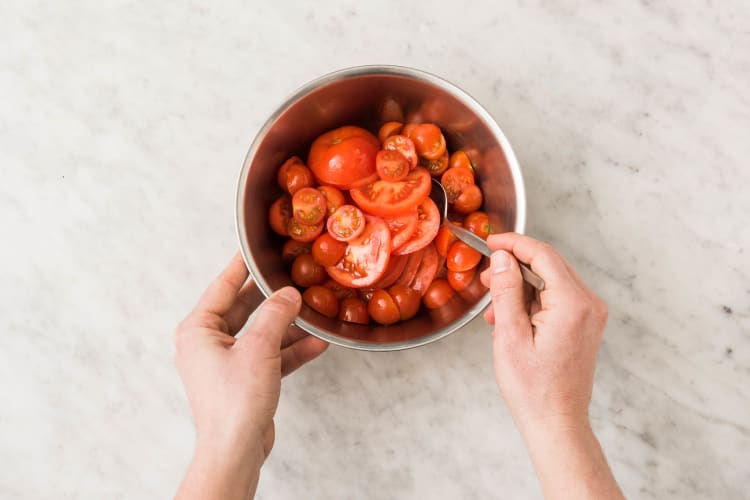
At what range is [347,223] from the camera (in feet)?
3.70

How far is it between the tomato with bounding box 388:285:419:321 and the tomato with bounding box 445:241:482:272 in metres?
0.10

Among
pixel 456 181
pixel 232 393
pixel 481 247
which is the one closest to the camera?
pixel 232 393

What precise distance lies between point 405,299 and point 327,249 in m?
0.18

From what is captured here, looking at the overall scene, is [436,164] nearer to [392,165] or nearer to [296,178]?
[392,165]

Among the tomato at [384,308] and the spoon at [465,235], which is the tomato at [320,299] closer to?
the tomato at [384,308]

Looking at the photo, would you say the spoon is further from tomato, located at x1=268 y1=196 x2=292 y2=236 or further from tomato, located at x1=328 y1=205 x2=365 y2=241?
tomato, located at x1=268 y1=196 x2=292 y2=236

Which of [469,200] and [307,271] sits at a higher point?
[469,200]

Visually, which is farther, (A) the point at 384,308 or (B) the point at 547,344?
(A) the point at 384,308

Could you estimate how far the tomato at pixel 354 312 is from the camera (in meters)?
1.16

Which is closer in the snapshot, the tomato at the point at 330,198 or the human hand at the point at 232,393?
the human hand at the point at 232,393

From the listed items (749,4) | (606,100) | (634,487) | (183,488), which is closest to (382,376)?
(183,488)

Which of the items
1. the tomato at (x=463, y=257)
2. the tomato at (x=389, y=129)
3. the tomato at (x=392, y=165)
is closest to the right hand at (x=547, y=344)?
the tomato at (x=463, y=257)

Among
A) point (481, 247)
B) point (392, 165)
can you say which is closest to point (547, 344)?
point (481, 247)

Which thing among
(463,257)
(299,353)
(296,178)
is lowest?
(299,353)
